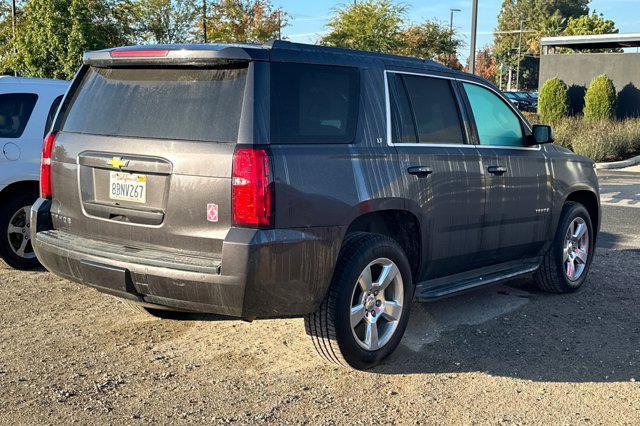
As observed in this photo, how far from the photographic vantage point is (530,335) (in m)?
5.34

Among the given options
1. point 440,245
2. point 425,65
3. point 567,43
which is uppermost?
point 567,43

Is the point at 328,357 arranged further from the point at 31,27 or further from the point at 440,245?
the point at 31,27

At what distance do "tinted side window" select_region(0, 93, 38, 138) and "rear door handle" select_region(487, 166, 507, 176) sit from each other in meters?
4.29

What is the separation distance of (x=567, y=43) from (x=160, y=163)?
3075 centimetres

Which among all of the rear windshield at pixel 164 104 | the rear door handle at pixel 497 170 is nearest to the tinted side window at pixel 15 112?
the rear windshield at pixel 164 104

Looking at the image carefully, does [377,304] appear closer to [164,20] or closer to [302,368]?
[302,368]

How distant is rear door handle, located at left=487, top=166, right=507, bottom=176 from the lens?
18.1 feet

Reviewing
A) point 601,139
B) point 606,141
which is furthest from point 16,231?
point 606,141

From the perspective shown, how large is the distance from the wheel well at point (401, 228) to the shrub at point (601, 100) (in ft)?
72.4

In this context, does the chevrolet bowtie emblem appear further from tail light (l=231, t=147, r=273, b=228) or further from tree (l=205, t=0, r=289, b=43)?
tree (l=205, t=0, r=289, b=43)

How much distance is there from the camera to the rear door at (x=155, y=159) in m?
3.99

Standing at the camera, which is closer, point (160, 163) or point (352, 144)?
point (160, 163)

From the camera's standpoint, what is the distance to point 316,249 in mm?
4133

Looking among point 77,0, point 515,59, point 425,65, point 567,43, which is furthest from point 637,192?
point 515,59
